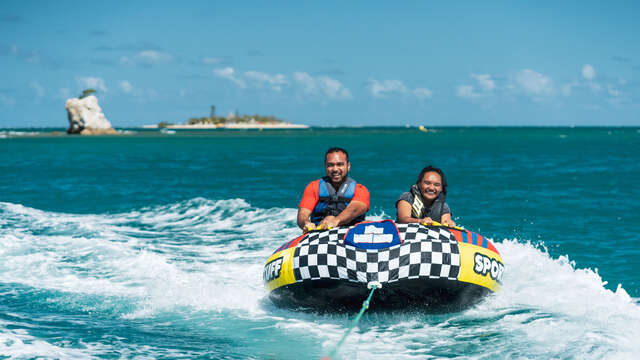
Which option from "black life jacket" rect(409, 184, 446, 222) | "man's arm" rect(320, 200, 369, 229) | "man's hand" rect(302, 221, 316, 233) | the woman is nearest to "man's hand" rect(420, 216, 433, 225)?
the woman

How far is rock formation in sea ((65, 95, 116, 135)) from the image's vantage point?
90.4 meters

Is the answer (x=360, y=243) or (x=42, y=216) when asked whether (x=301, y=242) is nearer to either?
(x=360, y=243)

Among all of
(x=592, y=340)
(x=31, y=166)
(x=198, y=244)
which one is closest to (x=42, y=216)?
(x=198, y=244)

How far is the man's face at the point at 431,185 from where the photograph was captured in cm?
695

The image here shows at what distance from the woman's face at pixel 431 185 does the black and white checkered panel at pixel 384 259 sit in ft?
2.89

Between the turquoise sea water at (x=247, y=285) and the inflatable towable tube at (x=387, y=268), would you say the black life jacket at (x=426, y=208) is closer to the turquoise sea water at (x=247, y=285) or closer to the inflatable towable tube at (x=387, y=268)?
the inflatable towable tube at (x=387, y=268)

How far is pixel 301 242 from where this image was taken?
6.34 m

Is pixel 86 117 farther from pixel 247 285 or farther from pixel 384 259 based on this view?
pixel 384 259

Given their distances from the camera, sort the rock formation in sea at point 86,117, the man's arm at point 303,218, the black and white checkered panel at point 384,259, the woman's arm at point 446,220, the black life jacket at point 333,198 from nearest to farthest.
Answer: the black and white checkered panel at point 384,259, the woman's arm at point 446,220, the man's arm at point 303,218, the black life jacket at point 333,198, the rock formation in sea at point 86,117

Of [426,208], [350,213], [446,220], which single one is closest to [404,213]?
[426,208]

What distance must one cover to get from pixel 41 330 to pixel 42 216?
29.6 feet

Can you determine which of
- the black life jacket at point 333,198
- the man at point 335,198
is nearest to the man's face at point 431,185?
the man at point 335,198

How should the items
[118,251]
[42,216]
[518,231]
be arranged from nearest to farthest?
[118,251] → [518,231] → [42,216]

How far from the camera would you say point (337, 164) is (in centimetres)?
702
